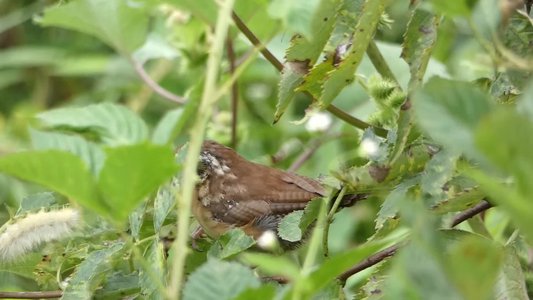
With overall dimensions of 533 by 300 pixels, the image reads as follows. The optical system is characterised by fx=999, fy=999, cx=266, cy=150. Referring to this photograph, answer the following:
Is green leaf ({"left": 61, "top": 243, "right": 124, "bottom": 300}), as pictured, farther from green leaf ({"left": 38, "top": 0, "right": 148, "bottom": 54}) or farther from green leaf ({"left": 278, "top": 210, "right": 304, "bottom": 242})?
green leaf ({"left": 38, "top": 0, "right": 148, "bottom": 54})

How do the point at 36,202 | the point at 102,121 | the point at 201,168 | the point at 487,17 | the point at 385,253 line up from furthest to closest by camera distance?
the point at 102,121 < the point at 201,168 < the point at 36,202 < the point at 385,253 < the point at 487,17

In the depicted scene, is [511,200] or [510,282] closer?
[511,200]

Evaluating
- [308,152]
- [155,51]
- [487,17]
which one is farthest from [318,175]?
[155,51]

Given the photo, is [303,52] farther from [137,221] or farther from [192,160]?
[192,160]

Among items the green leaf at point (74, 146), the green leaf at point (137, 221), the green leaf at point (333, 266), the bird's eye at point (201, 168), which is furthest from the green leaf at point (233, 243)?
the bird's eye at point (201, 168)

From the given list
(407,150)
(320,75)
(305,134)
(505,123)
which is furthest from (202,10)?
(305,134)

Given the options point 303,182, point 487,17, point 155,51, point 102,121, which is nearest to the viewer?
point 487,17

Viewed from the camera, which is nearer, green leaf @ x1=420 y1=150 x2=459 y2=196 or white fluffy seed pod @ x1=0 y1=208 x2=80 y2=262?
green leaf @ x1=420 y1=150 x2=459 y2=196

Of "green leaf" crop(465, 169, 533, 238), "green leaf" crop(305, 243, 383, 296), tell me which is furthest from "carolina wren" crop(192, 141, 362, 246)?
"green leaf" crop(465, 169, 533, 238)
